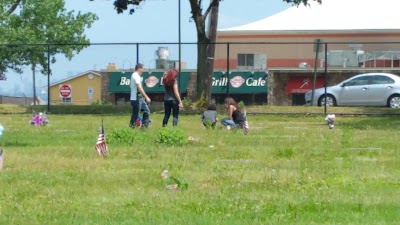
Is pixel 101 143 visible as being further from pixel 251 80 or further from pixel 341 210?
pixel 251 80

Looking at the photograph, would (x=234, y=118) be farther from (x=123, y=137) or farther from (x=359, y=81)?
(x=359, y=81)

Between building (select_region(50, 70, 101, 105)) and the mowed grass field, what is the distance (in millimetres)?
40700

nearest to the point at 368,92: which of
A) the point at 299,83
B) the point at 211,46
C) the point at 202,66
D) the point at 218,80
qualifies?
the point at 211,46

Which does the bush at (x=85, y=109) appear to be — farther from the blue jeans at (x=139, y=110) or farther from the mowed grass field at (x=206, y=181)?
the mowed grass field at (x=206, y=181)

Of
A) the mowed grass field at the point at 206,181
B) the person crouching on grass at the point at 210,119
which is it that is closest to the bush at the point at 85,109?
the person crouching on grass at the point at 210,119

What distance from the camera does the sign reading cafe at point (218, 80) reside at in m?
50.2

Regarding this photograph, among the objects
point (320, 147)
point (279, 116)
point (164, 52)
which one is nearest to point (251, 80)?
point (164, 52)

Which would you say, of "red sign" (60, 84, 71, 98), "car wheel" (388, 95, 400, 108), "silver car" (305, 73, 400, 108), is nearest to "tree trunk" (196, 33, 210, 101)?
"silver car" (305, 73, 400, 108)

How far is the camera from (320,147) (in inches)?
678

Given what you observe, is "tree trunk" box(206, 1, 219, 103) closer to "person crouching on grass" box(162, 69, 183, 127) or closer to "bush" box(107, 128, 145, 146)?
"person crouching on grass" box(162, 69, 183, 127)

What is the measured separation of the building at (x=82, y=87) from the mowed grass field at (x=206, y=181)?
40.7m

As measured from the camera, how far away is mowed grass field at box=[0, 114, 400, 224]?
961 cm

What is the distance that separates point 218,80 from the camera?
163ft

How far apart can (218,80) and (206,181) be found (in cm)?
3770
